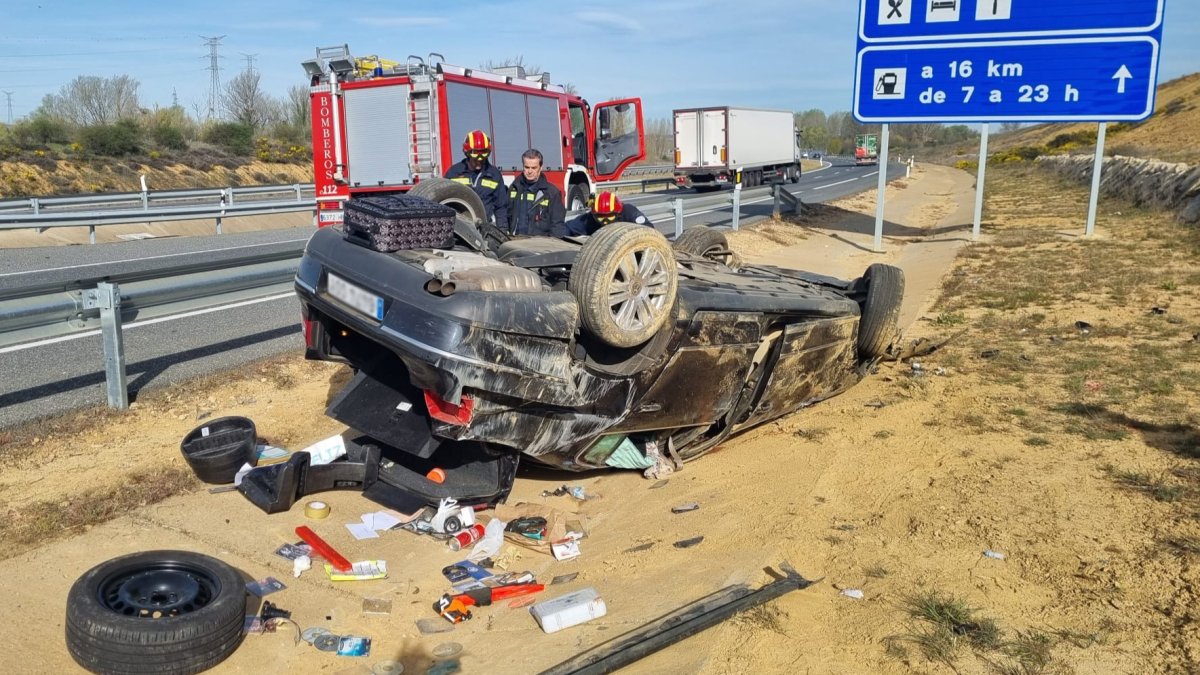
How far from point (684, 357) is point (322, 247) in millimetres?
1869

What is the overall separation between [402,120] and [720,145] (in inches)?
953

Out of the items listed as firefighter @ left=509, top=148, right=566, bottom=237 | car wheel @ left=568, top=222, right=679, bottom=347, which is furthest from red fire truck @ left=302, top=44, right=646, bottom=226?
car wheel @ left=568, top=222, right=679, bottom=347

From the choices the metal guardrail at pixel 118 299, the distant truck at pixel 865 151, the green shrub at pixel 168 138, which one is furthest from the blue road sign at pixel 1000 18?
the distant truck at pixel 865 151

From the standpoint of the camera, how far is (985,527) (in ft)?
13.0

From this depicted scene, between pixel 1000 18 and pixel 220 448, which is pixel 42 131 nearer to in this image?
pixel 1000 18

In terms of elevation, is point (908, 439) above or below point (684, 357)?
below

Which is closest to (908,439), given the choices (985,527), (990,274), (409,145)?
(985,527)

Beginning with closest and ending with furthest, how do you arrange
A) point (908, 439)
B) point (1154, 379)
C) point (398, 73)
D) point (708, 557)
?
point (708, 557)
point (908, 439)
point (1154, 379)
point (398, 73)

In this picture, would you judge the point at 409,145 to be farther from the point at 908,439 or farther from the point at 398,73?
the point at 908,439

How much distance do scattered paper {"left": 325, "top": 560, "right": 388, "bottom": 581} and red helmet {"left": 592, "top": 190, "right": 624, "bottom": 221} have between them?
283 centimetres

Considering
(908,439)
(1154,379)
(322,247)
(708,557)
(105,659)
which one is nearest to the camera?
(105,659)

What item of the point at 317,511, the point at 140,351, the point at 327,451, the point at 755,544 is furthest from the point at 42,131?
the point at 755,544

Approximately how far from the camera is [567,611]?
3400 mm

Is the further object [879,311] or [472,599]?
[879,311]
